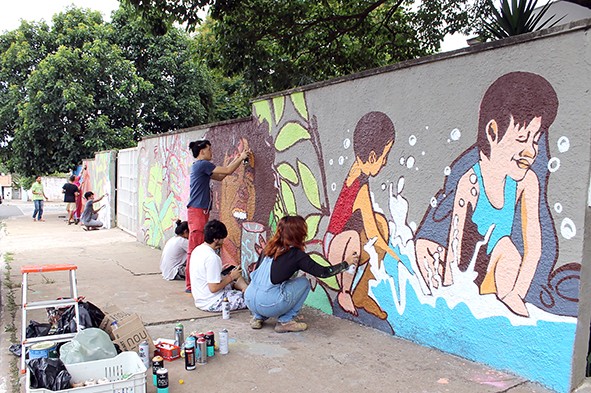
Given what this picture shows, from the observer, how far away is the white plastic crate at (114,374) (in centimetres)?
299

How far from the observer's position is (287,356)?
164 inches

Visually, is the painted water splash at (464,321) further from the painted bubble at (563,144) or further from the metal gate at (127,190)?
the metal gate at (127,190)

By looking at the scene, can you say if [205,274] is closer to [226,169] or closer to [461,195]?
[226,169]

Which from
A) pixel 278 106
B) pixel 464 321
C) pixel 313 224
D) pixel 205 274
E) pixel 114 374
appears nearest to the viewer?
pixel 114 374

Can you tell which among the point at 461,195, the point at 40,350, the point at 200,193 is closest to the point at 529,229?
the point at 461,195

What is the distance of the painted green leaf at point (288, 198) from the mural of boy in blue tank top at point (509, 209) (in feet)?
7.07

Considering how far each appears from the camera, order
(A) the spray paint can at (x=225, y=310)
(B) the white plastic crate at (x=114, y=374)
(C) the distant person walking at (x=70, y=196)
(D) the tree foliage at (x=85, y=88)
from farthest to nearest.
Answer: (D) the tree foliage at (x=85, y=88) → (C) the distant person walking at (x=70, y=196) → (A) the spray paint can at (x=225, y=310) → (B) the white plastic crate at (x=114, y=374)

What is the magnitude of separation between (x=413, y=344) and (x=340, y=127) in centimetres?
228

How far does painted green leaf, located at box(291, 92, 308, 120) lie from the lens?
5.73m

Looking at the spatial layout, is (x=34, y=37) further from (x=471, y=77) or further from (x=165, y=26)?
(x=471, y=77)

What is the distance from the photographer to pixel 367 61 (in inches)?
450

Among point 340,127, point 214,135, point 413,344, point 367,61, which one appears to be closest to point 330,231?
point 340,127

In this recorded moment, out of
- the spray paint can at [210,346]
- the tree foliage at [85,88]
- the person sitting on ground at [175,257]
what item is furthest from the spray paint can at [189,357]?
the tree foliage at [85,88]

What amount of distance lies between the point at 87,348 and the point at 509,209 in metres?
3.19
